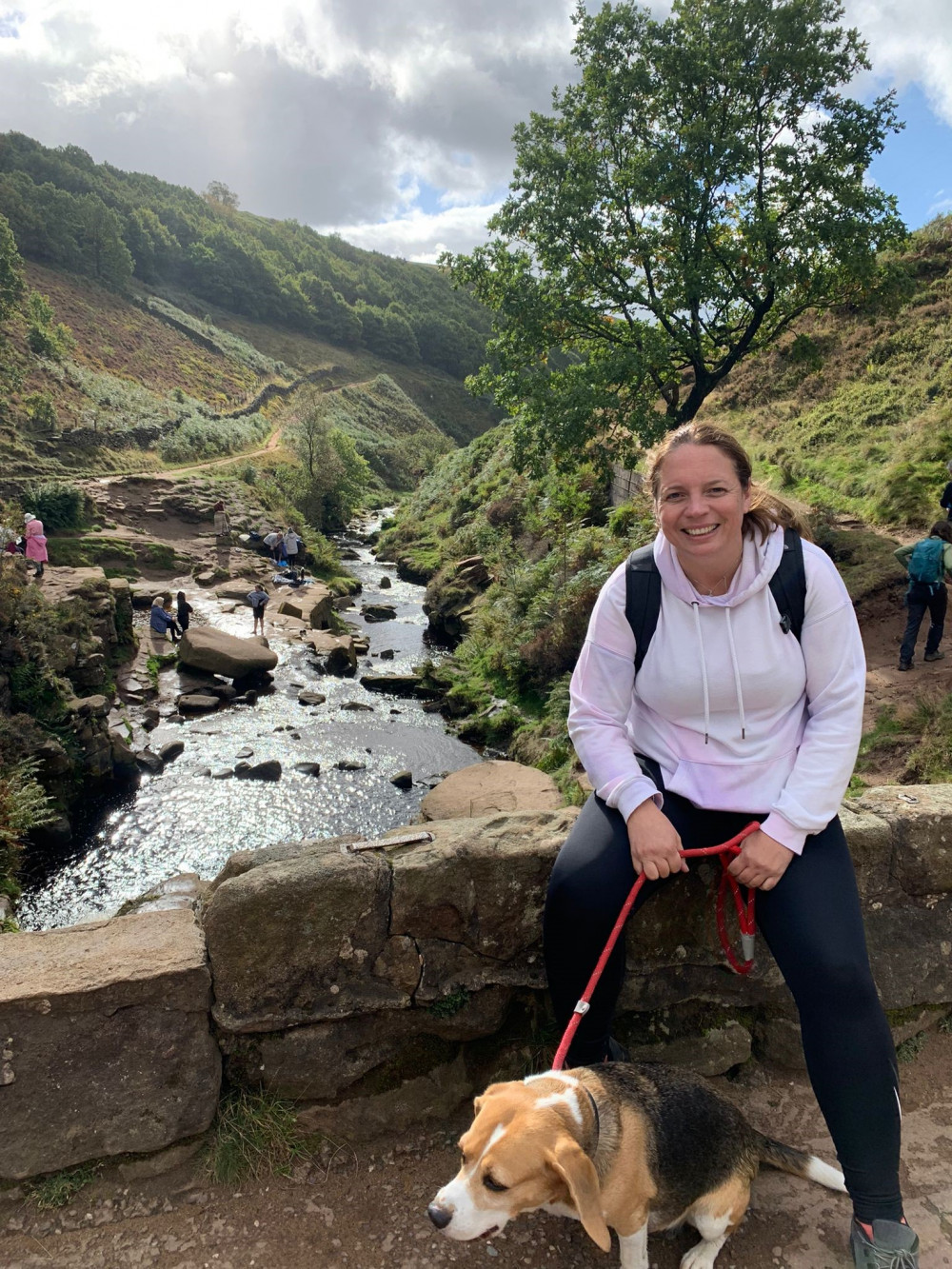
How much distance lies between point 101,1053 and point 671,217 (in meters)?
18.0

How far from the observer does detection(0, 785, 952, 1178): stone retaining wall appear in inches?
97.9

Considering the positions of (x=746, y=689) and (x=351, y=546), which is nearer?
(x=746, y=689)

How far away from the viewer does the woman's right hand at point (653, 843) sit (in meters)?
2.40

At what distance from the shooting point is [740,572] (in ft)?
8.54

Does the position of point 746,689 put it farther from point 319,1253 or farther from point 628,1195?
point 319,1253

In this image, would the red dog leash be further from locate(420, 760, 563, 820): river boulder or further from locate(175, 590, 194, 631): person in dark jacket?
locate(175, 590, 194, 631): person in dark jacket

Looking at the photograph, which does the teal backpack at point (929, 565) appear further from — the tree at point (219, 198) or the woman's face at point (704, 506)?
the tree at point (219, 198)

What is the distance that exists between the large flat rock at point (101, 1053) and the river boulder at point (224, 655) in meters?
15.4

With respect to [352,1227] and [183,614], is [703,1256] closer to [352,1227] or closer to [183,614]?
[352,1227]

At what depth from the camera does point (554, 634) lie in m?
15.6

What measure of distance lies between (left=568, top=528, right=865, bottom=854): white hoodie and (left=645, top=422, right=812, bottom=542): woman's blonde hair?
0.07 metres

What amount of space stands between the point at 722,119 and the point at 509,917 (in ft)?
58.3

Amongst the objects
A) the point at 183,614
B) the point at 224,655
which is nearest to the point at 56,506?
the point at 183,614

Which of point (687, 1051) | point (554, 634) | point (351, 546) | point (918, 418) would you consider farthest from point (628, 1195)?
point (351, 546)
